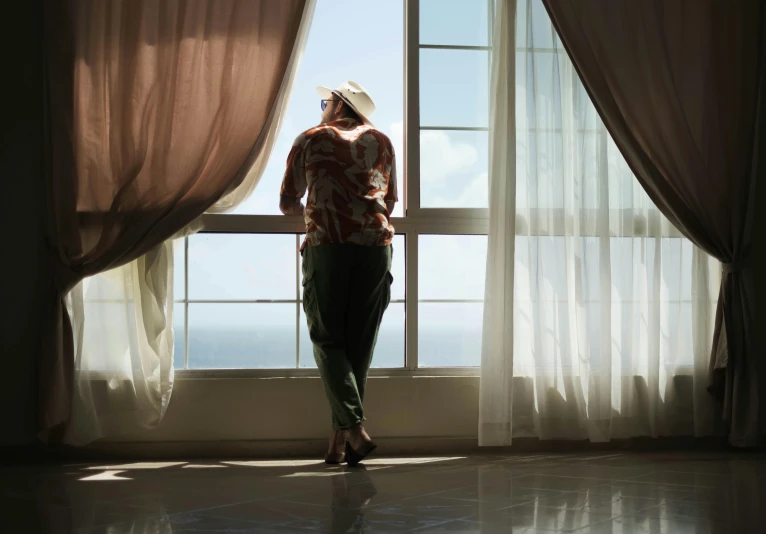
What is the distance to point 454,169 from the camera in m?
3.79

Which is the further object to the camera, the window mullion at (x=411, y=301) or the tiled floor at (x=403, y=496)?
the window mullion at (x=411, y=301)

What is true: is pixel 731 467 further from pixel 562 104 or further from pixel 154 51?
pixel 154 51

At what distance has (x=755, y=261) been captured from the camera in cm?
389

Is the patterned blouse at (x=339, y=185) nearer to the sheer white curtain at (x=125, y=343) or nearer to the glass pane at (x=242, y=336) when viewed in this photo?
the sheer white curtain at (x=125, y=343)

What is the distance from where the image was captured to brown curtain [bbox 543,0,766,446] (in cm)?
368

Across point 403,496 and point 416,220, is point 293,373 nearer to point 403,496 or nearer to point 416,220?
point 416,220

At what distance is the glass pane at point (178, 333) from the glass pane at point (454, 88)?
4.31ft

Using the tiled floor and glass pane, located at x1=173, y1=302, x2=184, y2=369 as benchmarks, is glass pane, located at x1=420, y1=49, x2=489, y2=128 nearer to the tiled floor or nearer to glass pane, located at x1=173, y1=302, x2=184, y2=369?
glass pane, located at x1=173, y1=302, x2=184, y2=369

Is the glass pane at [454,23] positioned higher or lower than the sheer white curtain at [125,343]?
higher

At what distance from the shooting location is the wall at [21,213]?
11.3 feet

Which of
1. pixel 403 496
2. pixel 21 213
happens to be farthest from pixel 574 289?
pixel 21 213

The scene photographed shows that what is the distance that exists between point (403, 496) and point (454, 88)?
1.85 metres

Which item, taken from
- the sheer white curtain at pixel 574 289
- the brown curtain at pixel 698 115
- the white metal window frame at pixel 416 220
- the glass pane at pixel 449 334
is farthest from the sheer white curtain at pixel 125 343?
the brown curtain at pixel 698 115

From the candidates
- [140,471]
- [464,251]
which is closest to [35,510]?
[140,471]
